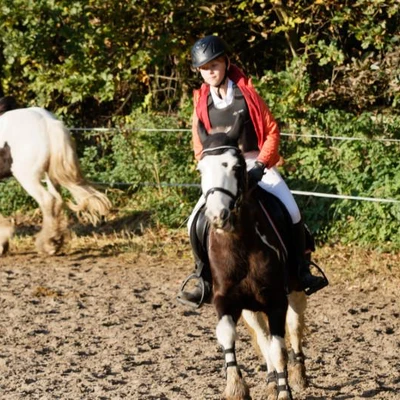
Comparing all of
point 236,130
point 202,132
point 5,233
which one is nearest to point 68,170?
point 5,233

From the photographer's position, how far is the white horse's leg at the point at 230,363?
16.5 ft

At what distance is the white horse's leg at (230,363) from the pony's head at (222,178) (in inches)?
23.0

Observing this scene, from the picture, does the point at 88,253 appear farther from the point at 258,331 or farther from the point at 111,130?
the point at 258,331

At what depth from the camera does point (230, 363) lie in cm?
509

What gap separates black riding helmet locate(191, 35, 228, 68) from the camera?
5.41m

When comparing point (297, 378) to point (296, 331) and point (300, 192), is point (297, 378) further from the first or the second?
point (300, 192)

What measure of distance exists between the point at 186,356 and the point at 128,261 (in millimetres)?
3544

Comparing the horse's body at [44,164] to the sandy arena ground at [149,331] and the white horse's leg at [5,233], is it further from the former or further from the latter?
the sandy arena ground at [149,331]

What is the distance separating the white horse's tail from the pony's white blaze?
217 inches

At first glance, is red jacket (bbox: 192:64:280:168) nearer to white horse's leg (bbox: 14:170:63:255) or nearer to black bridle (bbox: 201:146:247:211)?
black bridle (bbox: 201:146:247:211)

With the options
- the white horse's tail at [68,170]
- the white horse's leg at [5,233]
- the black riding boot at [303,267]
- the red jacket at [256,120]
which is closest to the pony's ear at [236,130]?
the red jacket at [256,120]

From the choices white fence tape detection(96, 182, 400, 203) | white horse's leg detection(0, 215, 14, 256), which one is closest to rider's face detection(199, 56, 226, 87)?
white fence tape detection(96, 182, 400, 203)

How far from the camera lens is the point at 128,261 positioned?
1007 centimetres

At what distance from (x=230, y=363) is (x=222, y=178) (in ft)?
3.41
